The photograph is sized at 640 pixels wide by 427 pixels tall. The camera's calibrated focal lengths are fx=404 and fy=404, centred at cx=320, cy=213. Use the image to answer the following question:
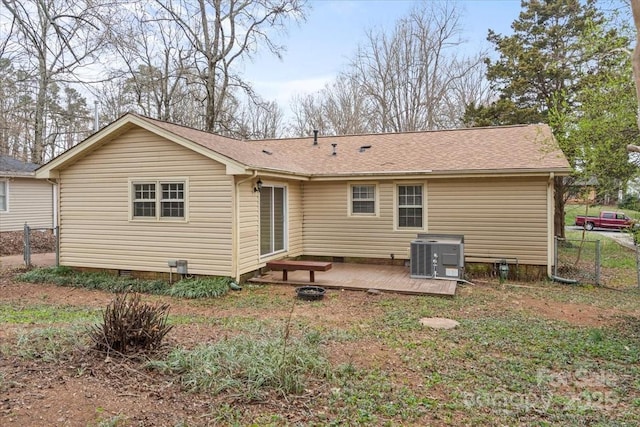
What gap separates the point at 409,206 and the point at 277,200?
3.49 metres

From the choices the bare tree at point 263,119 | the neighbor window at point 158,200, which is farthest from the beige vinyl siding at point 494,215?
the bare tree at point 263,119

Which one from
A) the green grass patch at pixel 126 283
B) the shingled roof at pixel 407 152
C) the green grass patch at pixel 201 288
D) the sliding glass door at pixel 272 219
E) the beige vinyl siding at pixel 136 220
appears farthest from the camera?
the sliding glass door at pixel 272 219

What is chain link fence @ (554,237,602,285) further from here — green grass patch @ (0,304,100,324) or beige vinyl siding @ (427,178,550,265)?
green grass patch @ (0,304,100,324)

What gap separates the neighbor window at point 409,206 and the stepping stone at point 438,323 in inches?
178

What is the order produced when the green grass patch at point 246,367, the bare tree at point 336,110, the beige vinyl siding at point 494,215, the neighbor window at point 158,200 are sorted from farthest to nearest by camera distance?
the bare tree at point 336,110 < the beige vinyl siding at point 494,215 < the neighbor window at point 158,200 < the green grass patch at point 246,367

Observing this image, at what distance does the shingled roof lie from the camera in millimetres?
9367

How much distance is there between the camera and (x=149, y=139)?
30.0 feet

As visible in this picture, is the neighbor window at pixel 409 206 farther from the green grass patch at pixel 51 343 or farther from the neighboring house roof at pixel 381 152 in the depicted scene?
the green grass patch at pixel 51 343

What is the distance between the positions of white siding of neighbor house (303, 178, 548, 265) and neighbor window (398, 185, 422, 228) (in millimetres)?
181

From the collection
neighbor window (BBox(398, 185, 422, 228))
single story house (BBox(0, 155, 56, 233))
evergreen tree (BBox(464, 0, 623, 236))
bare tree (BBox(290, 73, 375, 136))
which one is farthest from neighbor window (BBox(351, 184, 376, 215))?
bare tree (BBox(290, 73, 375, 136))

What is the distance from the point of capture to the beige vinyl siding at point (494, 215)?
31.6ft

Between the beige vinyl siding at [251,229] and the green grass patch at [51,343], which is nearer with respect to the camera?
the green grass patch at [51,343]

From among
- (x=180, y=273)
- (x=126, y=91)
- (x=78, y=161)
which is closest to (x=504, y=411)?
(x=180, y=273)

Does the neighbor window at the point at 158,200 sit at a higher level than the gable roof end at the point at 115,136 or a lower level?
lower
